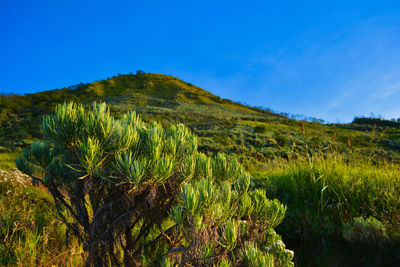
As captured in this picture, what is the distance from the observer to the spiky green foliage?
1.69 meters

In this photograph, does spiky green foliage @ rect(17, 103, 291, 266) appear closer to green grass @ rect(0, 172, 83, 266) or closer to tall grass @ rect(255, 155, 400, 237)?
green grass @ rect(0, 172, 83, 266)

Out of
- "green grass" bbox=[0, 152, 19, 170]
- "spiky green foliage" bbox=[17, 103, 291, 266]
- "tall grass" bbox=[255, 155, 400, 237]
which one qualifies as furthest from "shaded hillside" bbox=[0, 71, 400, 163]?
"green grass" bbox=[0, 152, 19, 170]

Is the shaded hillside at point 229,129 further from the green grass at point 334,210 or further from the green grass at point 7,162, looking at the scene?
the green grass at point 7,162

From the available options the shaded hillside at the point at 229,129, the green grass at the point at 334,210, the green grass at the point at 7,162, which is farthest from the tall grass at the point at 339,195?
the green grass at the point at 7,162

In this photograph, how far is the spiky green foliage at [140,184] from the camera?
1694mm

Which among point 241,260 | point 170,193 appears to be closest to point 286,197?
point 241,260

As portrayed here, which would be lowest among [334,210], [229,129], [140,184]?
[334,210]

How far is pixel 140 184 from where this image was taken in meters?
1.82

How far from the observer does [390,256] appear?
321 centimetres

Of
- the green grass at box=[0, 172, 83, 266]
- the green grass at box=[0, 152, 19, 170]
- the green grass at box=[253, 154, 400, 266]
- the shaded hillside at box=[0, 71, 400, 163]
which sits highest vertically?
the shaded hillside at box=[0, 71, 400, 163]

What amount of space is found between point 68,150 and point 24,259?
69.9 inches

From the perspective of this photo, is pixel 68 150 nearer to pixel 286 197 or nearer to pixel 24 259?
pixel 24 259

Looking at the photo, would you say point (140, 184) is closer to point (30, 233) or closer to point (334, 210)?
point (30, 233)

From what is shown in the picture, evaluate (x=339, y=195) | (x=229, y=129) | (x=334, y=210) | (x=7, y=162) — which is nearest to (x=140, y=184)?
(x=334, y=210)
